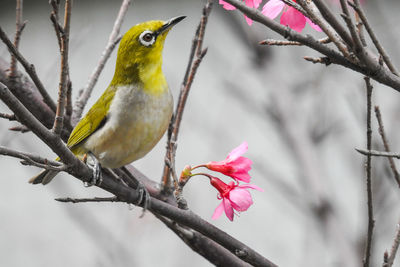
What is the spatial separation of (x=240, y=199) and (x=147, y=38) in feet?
3.75

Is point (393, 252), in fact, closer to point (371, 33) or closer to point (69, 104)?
point (371, 33)

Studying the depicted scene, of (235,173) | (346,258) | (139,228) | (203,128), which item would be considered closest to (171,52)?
(203,128)

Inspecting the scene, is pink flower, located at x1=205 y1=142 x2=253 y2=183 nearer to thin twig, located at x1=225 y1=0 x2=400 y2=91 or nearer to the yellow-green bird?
the yellow-green bird

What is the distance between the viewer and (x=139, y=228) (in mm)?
4520

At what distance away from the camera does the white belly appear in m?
2.72

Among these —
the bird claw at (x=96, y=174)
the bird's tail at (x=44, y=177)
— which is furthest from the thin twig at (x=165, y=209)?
the bird's tail at (x=44, y=177)

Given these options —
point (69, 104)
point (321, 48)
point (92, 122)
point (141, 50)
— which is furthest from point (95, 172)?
point (321, 48)

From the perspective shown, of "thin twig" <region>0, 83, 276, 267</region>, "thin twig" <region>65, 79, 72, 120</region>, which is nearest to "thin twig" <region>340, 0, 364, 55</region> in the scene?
"thin twig" <region>0, 83, 276, 267</region>

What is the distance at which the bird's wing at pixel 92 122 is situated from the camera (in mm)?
2838

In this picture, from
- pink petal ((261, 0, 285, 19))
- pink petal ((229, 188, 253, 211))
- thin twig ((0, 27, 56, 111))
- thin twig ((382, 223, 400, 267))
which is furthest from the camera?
pink petal ((229, 188, 253, 211))

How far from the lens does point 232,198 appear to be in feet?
7.27

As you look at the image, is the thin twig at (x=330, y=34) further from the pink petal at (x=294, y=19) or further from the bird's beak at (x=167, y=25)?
the bird's beak at (x=167, y=25)

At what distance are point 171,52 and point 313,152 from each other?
443 cm

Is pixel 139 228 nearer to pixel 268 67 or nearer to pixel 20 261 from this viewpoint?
pixel 268 67
